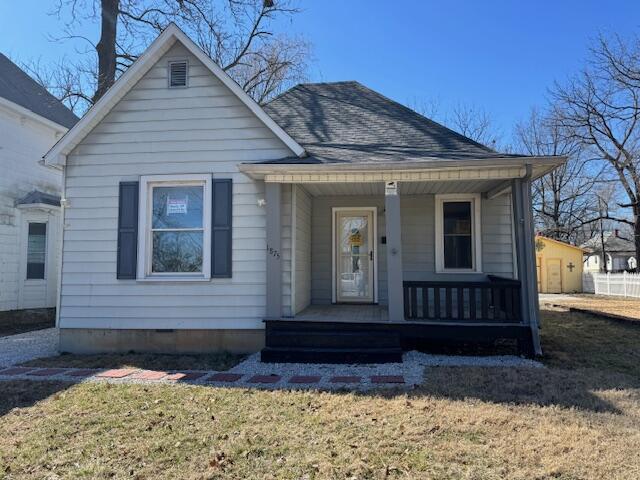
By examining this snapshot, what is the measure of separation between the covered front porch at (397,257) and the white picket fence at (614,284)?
14.6 m

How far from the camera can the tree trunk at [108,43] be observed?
13.4 m

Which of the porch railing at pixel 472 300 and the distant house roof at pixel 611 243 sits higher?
the distant house roof at pixel 611 243

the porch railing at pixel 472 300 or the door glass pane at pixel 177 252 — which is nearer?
the porch railing at pixel 472 300

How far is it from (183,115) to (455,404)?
581 cm

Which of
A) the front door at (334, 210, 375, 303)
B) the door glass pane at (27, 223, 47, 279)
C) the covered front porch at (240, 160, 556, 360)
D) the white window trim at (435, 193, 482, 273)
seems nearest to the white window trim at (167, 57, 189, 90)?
the covered front porch at (240, 160, 556, 360)

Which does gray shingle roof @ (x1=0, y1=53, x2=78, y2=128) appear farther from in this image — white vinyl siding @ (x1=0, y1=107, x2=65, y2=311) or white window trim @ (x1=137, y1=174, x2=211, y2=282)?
white window trim @ (x1=137, y1=174, x2=211, y2=282)

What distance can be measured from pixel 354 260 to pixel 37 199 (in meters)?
8.39

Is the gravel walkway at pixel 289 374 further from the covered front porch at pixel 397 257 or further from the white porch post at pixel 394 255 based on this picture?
the white porch post at pixel 394 255


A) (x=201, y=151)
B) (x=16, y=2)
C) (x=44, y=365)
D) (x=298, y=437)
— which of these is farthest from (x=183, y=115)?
(x=16, y=2)

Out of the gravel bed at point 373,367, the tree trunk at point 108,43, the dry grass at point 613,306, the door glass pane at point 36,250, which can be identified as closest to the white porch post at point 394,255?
the gravel bed at point 373,367

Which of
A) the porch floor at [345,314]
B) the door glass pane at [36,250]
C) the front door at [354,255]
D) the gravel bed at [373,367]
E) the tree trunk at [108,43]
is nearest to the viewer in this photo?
the gravel bed at [373,367]

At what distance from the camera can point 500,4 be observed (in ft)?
39.5

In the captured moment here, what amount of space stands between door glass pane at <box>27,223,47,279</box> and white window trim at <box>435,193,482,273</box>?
1025 centimetres

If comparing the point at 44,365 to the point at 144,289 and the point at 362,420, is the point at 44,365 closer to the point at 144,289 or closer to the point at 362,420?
the point at 144,289
